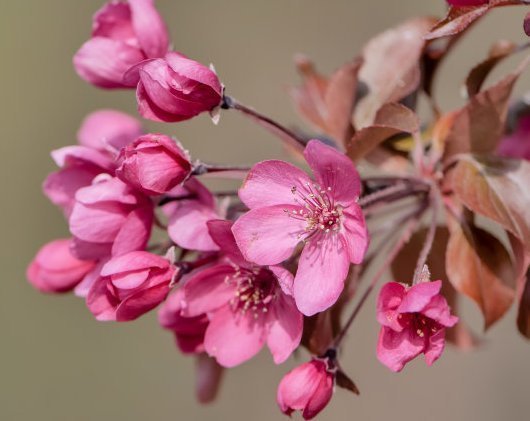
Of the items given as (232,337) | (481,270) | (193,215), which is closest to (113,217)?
(193,215)

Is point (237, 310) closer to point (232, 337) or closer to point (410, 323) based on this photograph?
point (232, 337)

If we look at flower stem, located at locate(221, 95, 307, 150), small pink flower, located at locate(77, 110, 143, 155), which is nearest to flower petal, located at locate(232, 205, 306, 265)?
flower stem, located at locate(221, 95, 307, 150)

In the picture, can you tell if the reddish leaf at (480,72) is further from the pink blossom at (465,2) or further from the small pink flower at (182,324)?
the small pink flower at (182,324)

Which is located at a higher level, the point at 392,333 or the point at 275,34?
the point at 392,333

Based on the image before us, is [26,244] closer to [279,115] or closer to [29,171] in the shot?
[29,171]

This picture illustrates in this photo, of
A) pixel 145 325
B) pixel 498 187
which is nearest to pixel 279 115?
pixel 145 325

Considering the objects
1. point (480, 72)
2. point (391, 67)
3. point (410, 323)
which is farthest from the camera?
point (391, 67)
